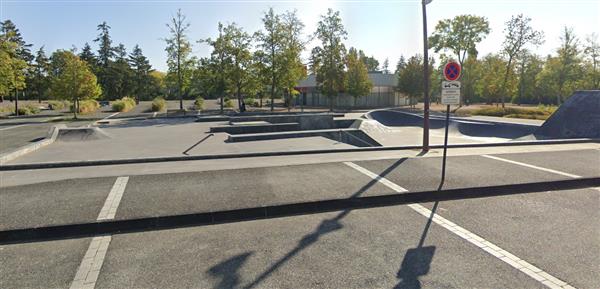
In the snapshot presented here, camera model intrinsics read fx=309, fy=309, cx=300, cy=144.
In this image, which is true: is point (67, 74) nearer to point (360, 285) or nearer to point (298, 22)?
point (298, 22)

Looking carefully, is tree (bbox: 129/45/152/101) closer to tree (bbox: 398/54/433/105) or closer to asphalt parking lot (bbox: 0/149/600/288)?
tree (bbox: 398/54/433/105)

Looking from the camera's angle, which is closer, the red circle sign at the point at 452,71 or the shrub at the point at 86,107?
the red circle sign at the point at 452,71

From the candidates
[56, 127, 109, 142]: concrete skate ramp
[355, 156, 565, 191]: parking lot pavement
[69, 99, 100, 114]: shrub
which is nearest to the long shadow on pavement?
[355, 156, 565, 191]: parking lot pavement

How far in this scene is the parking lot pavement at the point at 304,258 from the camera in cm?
303

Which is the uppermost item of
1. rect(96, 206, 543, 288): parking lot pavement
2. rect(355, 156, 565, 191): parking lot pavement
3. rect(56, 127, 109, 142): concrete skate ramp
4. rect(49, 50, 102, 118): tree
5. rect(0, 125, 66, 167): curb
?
rect(49, 50, 102, 118): tree

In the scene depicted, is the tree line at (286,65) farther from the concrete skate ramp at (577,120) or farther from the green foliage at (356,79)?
the concrete skate ramp at (577,120)

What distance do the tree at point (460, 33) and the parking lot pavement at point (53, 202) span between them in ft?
138

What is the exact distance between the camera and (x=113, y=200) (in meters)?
5.19

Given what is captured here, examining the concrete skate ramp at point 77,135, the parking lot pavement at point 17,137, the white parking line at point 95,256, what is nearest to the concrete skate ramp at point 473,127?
the white parking line at point 95,256

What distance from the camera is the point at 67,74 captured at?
25.7 m

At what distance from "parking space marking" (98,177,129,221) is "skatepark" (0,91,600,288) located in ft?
0.07

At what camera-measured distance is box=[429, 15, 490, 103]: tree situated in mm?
37812

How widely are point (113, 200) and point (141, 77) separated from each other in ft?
219

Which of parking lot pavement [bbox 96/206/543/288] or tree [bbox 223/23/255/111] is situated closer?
parking lot pavement [bbox 96/206/543/288]
